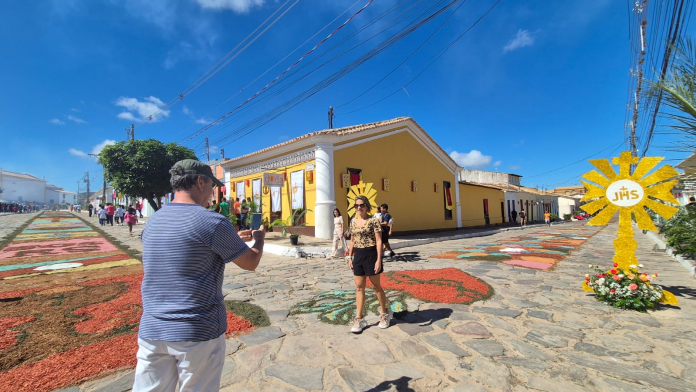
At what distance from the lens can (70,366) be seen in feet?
8.94

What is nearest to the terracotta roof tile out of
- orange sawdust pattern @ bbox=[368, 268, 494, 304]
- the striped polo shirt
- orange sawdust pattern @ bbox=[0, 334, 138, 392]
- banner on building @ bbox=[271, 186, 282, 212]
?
banner on building @ bbox=[271, 186, 282, 212]

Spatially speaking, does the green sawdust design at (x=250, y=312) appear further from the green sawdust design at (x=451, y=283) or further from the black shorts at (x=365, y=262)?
the green sawdust design at (x=451, y=283)

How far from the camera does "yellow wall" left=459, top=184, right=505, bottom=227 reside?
73.2 feet

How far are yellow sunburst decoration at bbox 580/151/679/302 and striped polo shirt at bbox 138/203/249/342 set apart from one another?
5.47m

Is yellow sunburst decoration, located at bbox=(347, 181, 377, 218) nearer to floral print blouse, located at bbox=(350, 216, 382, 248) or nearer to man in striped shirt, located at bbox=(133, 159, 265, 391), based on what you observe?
floral print blouse, located at bbox=(350, 216, 382, 248)

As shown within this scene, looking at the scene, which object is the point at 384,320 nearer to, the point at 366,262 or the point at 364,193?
the point at 366,262

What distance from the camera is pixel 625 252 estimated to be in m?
4.82

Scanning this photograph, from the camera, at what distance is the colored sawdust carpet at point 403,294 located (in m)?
4.29

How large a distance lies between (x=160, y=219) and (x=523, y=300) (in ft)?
16.7

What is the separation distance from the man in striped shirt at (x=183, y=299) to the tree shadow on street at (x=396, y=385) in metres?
1.46

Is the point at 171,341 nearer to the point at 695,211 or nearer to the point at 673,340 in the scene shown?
the point at 673,340

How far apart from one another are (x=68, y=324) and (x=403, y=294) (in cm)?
450

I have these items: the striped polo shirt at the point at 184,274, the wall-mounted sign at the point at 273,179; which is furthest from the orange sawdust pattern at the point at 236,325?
the wall-mounted sign at the point at 273,179

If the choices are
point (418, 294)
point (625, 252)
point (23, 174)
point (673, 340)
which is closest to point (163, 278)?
point (418, 294)
